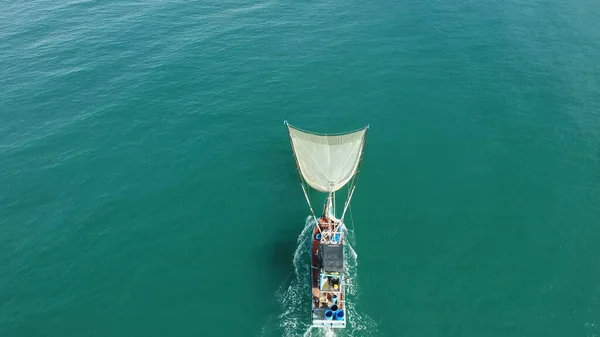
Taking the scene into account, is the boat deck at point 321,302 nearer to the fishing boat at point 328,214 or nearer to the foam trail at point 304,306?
the fishing boat at point 328,214

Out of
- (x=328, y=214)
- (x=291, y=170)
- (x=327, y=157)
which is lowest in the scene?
(x=291, y=170)

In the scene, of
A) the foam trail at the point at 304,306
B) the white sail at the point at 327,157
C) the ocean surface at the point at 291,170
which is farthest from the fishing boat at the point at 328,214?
the ocean surface at the point at 291,170

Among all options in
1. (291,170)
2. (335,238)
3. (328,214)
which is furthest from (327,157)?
(291,170)

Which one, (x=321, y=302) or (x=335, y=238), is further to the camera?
(x=335, y=238)

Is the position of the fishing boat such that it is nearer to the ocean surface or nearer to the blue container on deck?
the blue container on deck

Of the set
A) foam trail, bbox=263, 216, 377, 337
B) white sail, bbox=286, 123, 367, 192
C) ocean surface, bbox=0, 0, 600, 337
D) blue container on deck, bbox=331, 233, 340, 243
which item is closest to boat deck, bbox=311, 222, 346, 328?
blue container on deck, bbox=331, 233, 340, 243

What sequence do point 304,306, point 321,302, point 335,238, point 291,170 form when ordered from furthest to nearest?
point 291,170, point 335,238, point 304,306, point 321,302

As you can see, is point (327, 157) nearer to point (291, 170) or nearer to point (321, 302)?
point (291, 170)
